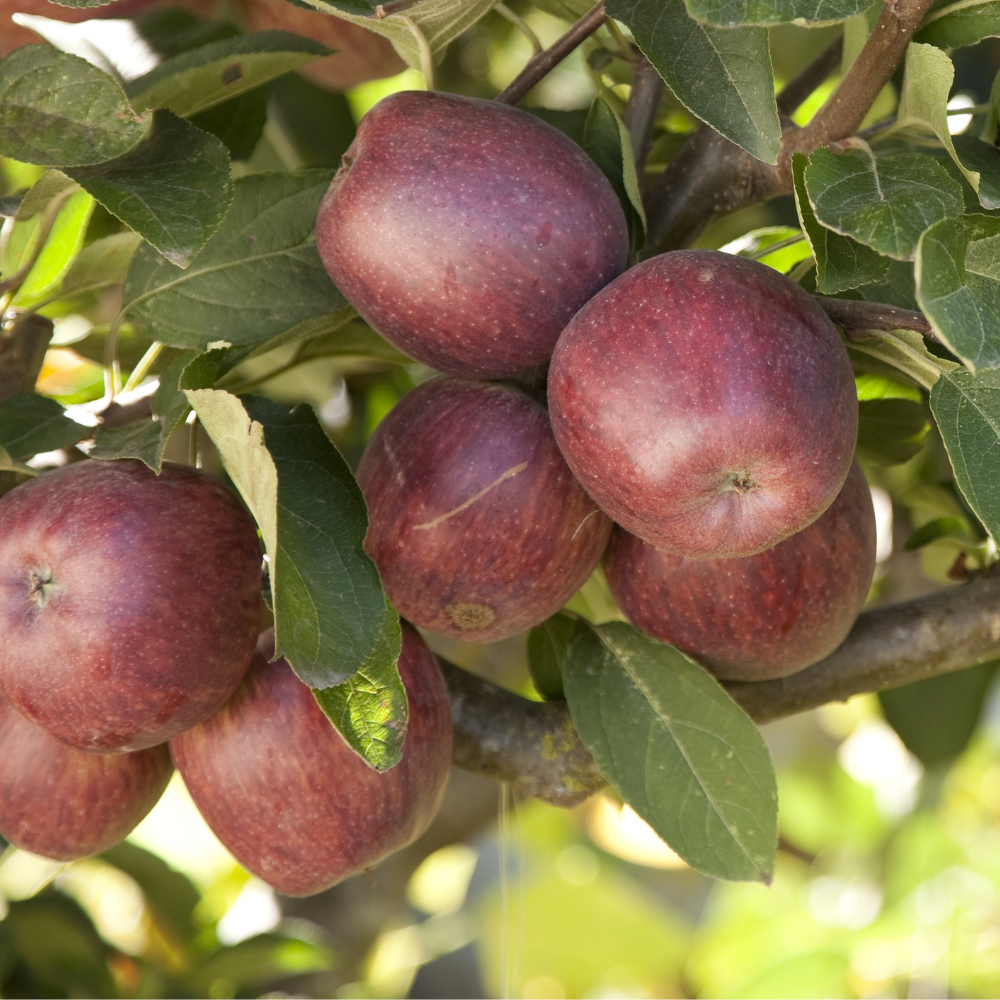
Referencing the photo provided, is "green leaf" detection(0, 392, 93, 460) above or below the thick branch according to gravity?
above

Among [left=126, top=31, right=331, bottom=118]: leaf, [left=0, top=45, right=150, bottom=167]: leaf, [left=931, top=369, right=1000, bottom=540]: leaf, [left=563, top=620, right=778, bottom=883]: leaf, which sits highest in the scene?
[left=0, top=45, right=150, bottom=167]: leaf

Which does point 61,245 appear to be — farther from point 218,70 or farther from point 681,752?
point 681,752

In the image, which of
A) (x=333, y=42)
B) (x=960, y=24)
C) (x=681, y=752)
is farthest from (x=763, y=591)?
(x=333, y=42)

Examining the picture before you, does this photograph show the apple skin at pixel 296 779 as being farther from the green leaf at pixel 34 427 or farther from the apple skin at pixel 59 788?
the green leaf at pixel 34 427

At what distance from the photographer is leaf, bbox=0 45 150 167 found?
507 millimetres

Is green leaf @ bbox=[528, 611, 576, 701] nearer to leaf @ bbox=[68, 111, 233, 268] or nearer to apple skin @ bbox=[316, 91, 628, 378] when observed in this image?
apple skin @ bbox=[316, 91, 628, 378]

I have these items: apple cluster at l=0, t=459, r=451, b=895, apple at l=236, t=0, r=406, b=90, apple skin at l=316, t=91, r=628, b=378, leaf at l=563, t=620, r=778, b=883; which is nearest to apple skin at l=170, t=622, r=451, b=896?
apple cluster at l=0, t=459, r=451, b=895

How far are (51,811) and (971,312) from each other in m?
0.58

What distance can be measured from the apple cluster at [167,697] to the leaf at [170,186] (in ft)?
0.45

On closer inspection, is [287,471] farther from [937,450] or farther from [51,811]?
[937,450]

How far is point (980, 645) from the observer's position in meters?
0.75

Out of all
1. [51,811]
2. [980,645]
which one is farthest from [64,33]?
[980,645]

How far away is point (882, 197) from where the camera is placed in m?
0.46

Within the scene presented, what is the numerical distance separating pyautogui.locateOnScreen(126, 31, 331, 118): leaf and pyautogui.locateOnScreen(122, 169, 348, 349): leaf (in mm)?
71
